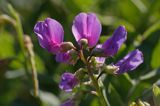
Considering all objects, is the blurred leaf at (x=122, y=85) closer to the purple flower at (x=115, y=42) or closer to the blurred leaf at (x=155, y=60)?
the blurred leaf at (x=155, y=60)

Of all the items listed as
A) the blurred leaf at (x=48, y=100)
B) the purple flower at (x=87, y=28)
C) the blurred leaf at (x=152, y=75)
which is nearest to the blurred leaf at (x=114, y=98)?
the blurred leaf at (x=152, y=75)

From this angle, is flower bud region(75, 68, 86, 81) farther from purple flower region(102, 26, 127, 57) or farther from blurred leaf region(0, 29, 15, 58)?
blurred leaf region(0, 29, 15, 58)

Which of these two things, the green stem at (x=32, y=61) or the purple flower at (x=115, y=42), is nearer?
the purple flower at (x=115, y=42)

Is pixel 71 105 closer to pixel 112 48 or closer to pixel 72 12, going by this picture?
pixel 112 48

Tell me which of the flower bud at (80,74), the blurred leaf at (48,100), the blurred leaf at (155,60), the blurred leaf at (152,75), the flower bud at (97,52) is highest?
the flower bud at (97,52)

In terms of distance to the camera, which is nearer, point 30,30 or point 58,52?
point 58,52

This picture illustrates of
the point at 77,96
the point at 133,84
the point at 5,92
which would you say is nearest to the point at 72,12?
the point at 5,92

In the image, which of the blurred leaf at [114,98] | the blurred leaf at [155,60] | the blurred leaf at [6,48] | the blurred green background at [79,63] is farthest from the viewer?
the blurred leaf at [6,48]
